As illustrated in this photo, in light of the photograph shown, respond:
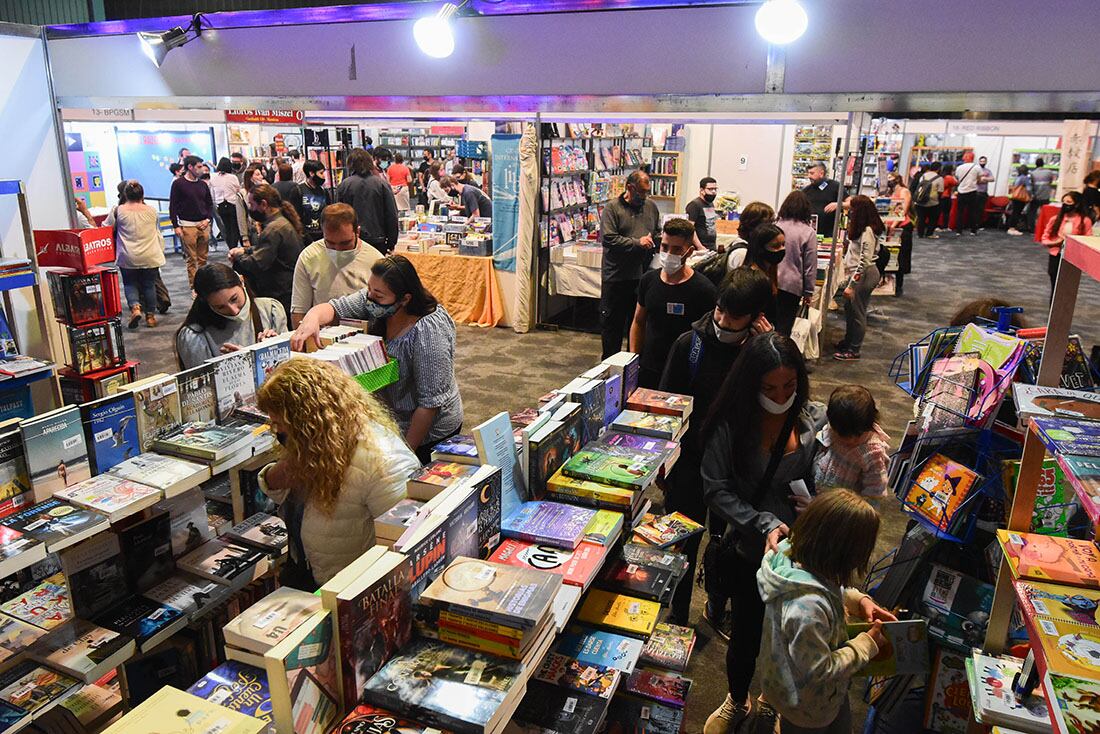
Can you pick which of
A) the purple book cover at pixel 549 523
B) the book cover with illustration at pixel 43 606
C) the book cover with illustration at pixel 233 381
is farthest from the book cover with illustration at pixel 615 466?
the book cover with illustration at pixel 43 606

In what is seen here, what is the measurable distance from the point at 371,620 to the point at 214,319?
2431 mm

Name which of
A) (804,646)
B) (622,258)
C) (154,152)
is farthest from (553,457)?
(154,152)

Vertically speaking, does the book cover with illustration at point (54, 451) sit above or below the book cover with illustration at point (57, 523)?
above

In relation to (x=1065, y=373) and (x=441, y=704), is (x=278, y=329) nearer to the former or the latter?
(x=441, y=704)

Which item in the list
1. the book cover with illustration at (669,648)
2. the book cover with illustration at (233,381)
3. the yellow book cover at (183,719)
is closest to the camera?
the yellow book cover at (183,719)

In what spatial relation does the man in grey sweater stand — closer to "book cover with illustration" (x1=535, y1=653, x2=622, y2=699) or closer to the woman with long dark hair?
the woman with long dark hair

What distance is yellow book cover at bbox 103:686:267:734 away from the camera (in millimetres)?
1509

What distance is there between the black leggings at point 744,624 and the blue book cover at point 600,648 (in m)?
0.59

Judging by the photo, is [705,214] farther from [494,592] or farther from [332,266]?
[494,592]

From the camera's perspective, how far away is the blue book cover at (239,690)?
66.8 inches

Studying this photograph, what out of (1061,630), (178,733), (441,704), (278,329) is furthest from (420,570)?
(278,329)

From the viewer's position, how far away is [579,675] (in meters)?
2.15

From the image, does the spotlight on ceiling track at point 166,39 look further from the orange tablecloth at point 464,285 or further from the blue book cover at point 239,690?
the blue book cover at point 239,690

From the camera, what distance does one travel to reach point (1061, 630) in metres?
1.76
